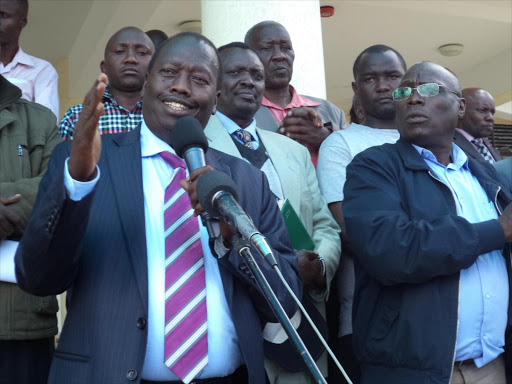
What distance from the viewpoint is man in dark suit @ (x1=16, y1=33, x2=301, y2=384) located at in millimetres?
2398

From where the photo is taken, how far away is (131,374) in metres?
2.43

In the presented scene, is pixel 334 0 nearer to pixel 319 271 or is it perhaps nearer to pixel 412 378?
pixel 319 271

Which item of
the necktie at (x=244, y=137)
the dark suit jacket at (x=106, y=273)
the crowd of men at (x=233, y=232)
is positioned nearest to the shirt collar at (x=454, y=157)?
the crowd of men at (x=233, y=232)

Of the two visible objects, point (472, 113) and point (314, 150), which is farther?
point (472, 113)

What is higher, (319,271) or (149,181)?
(149,181)

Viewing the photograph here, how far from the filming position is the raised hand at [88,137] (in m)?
2.16

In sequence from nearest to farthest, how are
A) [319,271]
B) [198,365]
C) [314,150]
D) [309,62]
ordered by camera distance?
[198,365], [319,271], [314,150], [309,62]

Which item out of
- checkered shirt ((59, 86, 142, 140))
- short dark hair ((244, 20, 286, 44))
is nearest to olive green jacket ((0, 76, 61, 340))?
checkered shirt ((59, 86, 142, 140))

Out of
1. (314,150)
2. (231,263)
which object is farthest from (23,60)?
(231,263)

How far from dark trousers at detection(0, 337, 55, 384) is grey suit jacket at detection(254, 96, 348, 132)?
189cm

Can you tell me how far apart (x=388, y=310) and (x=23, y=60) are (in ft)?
9.57

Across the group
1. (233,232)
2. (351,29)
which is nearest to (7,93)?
(233,232)

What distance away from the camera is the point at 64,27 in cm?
867

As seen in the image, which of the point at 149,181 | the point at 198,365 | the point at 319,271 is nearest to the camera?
the point at 198,365
